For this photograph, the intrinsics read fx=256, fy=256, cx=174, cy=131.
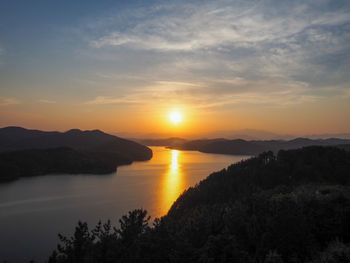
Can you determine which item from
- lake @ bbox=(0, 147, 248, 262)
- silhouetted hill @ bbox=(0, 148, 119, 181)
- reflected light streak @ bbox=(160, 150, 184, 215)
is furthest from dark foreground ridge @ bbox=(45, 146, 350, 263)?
silhouetted hill @ bbox=(0, 148, 119, 181)

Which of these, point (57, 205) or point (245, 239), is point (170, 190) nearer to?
point (57, 205)

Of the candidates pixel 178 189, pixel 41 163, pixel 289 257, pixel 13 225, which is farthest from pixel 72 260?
pixel 41 163

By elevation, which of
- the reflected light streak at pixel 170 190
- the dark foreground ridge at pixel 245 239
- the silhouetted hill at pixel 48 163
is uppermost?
the dark foreground ridge at pixel 245 239

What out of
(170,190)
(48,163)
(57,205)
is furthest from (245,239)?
(48,163)

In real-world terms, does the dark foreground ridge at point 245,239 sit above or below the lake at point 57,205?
above

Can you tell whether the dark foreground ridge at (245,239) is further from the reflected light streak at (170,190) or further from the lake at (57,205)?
the reflected light streak at (170,190)

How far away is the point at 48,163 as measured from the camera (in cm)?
16000

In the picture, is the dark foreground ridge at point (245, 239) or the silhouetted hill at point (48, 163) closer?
the dark foreground ridge at point (245, 239)

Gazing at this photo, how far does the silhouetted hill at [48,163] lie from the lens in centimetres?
13650

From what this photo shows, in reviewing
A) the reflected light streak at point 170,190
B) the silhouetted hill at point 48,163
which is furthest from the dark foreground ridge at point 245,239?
the silhouetted hill at point 48,163

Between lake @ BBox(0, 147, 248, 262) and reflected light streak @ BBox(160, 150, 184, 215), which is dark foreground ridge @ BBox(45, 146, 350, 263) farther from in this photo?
reflected light streak @ BBox(160, 150, 184, 215)

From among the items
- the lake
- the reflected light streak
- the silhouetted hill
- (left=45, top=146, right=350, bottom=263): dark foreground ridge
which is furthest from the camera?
the silhouetted hill

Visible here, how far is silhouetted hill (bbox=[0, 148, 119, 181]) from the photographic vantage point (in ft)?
448

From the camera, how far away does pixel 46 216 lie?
6494 centimetres
